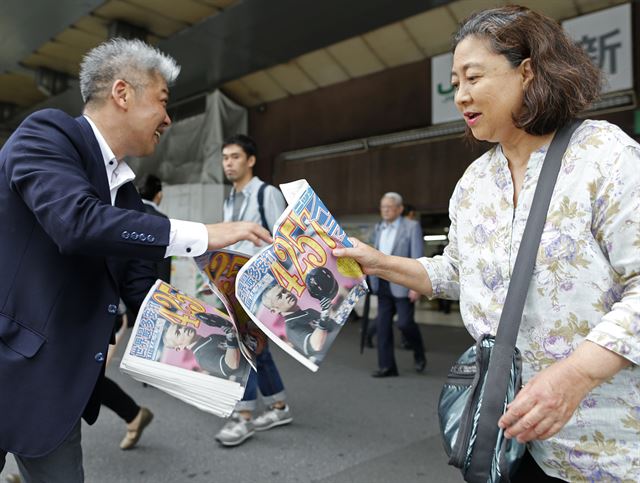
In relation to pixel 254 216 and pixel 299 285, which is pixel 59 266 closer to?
pixel 299 285

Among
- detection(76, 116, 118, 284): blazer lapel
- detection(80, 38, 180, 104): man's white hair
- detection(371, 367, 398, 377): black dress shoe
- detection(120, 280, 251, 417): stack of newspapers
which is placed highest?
detection(80, 38, 180, 104): man's white hair

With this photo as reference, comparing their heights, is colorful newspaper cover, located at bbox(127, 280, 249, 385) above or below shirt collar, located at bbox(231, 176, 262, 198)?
below

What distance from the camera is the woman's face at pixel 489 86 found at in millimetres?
1190

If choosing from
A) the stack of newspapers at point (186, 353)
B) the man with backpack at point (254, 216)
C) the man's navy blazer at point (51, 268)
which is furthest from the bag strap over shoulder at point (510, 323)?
the man with backpack at point (254, 216)

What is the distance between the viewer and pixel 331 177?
31.9ft

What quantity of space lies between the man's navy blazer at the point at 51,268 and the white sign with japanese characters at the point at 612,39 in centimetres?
631

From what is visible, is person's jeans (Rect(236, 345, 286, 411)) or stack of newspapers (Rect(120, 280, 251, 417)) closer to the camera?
→ stack of newspapers (Rect(120, 280, 251, 417))

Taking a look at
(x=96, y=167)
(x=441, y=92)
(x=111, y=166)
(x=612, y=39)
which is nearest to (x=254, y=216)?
(x=111, y=166)

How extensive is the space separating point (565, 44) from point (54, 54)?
9.92 meters

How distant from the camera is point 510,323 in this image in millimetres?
1081

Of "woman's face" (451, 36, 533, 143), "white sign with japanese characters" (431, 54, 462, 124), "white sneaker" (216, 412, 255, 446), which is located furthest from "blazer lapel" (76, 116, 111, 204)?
"white sign with japanese characters" (431, 54, 462, 124)

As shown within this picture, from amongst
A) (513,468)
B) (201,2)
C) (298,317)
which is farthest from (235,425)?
(201,2)

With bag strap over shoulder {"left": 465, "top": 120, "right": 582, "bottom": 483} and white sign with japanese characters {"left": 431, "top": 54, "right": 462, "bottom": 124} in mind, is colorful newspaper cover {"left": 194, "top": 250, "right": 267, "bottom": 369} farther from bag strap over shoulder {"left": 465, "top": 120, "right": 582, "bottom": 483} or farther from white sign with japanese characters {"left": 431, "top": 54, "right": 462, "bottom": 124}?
white sign with japanese characters {"left": 431, "top": 54, "right": 462, "bottom": 124}

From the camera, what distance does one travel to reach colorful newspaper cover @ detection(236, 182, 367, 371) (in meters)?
1.29
